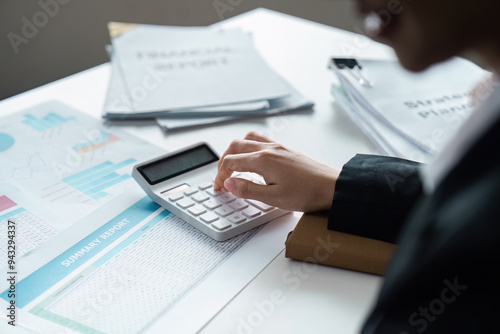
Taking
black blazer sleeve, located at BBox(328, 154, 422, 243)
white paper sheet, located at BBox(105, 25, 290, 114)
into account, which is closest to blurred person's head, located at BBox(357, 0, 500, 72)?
black blazer sleeve, located at BBox(328, 154, 422, 243)

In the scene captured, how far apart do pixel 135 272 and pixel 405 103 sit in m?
0.62

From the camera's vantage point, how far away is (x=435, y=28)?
20.8 inches

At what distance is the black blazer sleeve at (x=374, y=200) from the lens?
789 millimetres

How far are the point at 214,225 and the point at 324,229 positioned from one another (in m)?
0.15

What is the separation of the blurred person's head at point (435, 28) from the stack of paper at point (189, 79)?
59 centimetres

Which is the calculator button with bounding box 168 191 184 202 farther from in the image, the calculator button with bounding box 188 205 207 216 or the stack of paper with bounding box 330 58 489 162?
the stack of paper with bounding box 330 58 489 162

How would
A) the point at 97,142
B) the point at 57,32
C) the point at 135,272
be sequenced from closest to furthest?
the point at 135,272 → the point at 97,142 → the point at 57,32

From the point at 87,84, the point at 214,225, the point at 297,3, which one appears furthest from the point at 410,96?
the point at 297,3

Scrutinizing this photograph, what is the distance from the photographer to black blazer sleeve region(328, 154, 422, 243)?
0.79 meters

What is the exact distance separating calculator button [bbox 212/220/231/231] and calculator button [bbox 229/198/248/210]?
4 centimetres

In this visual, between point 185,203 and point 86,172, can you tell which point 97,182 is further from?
point 185,203

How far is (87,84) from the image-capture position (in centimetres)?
126

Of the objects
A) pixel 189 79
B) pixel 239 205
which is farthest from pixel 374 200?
pixel 189 79

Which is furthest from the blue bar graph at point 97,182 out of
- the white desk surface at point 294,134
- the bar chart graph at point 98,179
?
the white desk surface at point 294,134
